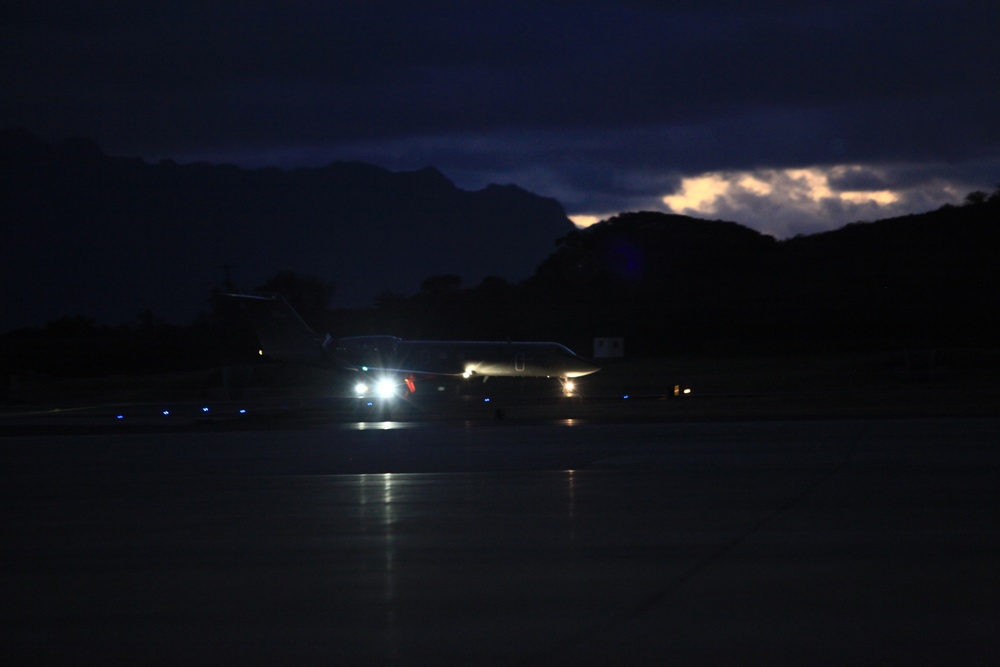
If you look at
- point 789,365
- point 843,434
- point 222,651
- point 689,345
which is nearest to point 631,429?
point 843,434

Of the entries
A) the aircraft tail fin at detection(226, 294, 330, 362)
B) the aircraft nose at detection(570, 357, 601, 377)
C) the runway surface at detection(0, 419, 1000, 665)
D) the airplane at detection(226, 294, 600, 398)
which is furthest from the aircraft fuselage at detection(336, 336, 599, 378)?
the runway surface at detection(0, 419, 1000, 665)

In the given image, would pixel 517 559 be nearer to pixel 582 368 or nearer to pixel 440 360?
pixel 440 360

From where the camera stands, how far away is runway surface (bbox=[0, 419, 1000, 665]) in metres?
6.77

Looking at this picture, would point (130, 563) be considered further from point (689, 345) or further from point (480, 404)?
point (689, 345)

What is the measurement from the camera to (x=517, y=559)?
30.8ft

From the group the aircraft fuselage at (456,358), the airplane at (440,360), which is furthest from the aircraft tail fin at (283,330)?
the aircraft fuselage at (456,358)

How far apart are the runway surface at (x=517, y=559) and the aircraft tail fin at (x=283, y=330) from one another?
2709 cm

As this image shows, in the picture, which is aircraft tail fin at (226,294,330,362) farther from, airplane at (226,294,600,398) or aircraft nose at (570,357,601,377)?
aircraft nose at (570,357,601,377)

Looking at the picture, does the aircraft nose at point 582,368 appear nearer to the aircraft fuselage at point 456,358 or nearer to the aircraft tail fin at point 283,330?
the aircraft fuselage at point 456,358

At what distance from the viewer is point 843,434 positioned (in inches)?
834

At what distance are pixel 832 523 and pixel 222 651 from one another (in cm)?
692

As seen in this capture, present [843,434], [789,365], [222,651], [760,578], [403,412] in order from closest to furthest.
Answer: [222,651]
[760,578]
[843,434]
[403,412]
[789,365]

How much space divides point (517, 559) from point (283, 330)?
37.7m

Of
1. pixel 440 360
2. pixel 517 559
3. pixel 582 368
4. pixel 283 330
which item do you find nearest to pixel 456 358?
pixel 440 360
